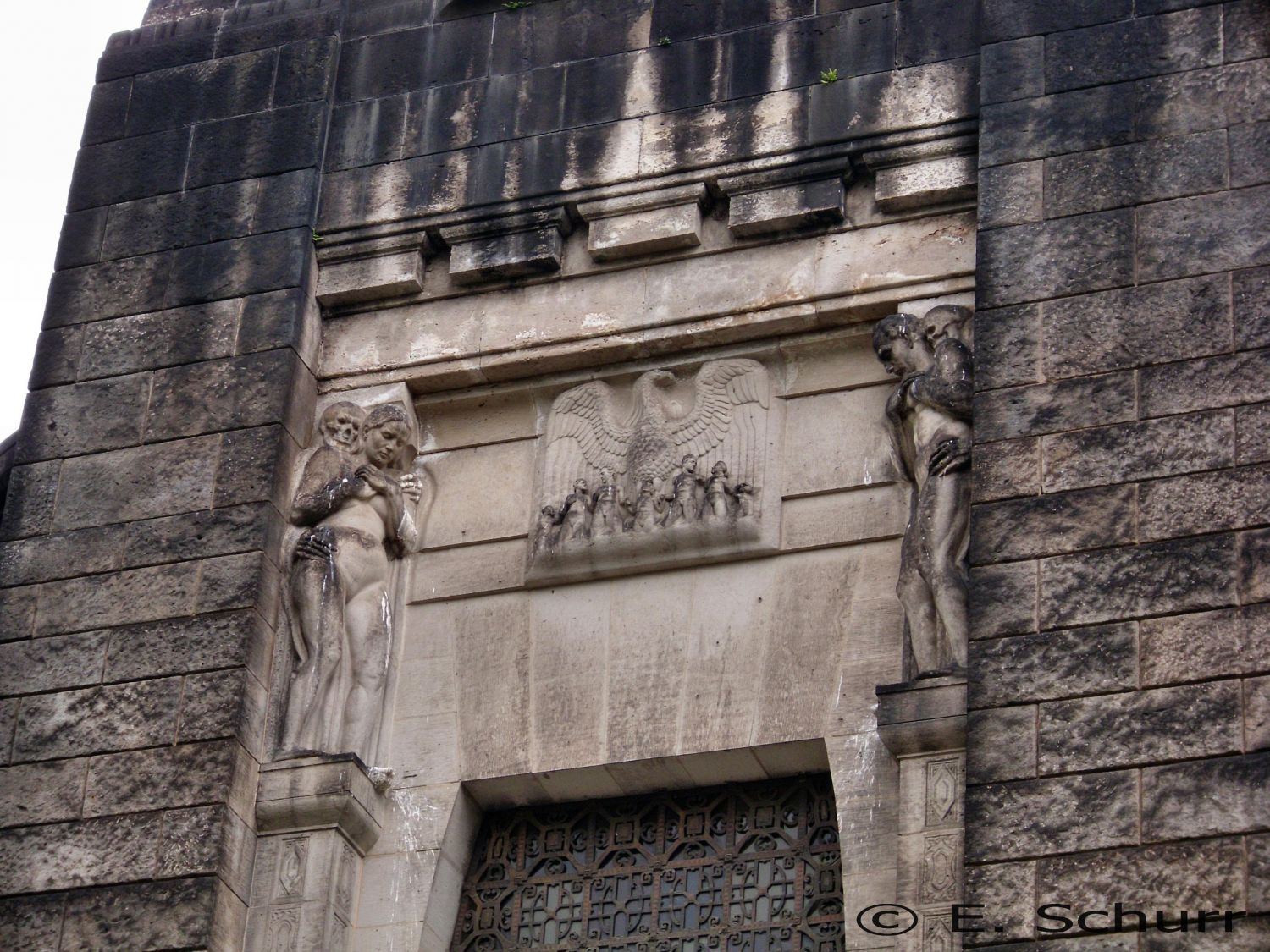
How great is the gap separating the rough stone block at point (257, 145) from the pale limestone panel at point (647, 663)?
121 inches

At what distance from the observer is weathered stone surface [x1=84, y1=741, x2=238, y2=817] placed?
12242 mm

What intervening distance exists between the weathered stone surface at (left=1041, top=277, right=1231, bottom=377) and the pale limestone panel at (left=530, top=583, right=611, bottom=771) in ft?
8.00

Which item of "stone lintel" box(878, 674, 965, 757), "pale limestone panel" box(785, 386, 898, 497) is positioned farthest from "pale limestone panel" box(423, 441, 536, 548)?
"stone lintel" box(878, 674, 965, 757)

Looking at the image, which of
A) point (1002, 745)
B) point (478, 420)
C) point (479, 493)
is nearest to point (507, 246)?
point (478, 420)

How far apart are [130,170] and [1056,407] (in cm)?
540

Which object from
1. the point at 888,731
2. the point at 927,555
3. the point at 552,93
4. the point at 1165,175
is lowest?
the point at 888,731

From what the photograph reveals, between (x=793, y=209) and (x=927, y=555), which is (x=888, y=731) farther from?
(x=793, y=209)

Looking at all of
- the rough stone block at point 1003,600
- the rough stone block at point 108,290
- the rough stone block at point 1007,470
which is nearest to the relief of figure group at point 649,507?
the rough stone block at point 1007,470

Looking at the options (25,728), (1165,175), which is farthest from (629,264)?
(25,728)

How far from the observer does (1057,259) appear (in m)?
12.3

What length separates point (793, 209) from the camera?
13336 mm

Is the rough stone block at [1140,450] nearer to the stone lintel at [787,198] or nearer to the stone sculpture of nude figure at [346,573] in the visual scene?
the stone lintel at [787,198]

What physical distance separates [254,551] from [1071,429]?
3822 millimetres

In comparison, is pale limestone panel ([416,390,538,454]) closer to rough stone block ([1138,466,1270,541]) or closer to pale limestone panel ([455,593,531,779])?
pale limestone panel ([455,593,531,779])
